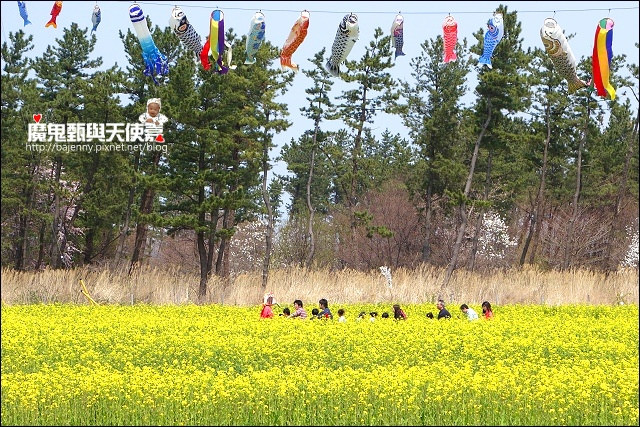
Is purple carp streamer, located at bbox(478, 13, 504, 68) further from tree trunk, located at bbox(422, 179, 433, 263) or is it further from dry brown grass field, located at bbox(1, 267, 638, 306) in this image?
tree trunk, located at bbox(422, 179, 433, 263)

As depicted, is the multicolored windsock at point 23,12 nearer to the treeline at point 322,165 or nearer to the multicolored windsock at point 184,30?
the multicolored windsock at point 184,30

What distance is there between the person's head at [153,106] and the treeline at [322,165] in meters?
0.61

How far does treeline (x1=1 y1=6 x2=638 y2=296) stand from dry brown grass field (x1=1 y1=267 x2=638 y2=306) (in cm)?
70

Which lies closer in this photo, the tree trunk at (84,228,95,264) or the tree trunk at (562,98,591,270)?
the tree trunk at (562,98,591,270)

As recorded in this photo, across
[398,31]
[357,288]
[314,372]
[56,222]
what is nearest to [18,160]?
[56,222]

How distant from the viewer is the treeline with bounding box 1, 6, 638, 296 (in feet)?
118

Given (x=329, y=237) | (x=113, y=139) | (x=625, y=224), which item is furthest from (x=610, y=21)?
(x=329, y=237)

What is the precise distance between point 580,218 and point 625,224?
9.23 ft

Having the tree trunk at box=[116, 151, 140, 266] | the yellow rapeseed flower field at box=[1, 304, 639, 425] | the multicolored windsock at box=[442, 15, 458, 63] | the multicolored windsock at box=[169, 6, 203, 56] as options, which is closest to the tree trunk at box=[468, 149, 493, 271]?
the tree trunk at box=[116, 151, 140, 266]

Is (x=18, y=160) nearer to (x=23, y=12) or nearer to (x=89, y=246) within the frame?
(x=89, y=246)

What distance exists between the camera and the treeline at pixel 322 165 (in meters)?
36.1

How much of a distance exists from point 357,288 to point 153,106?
1104 centimetres

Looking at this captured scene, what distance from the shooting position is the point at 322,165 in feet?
213

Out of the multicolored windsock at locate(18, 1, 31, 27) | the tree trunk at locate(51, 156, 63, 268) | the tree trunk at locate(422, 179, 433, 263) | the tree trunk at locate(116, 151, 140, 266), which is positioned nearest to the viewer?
the multicolored windsock at locate(18, 1, 31, 27)
